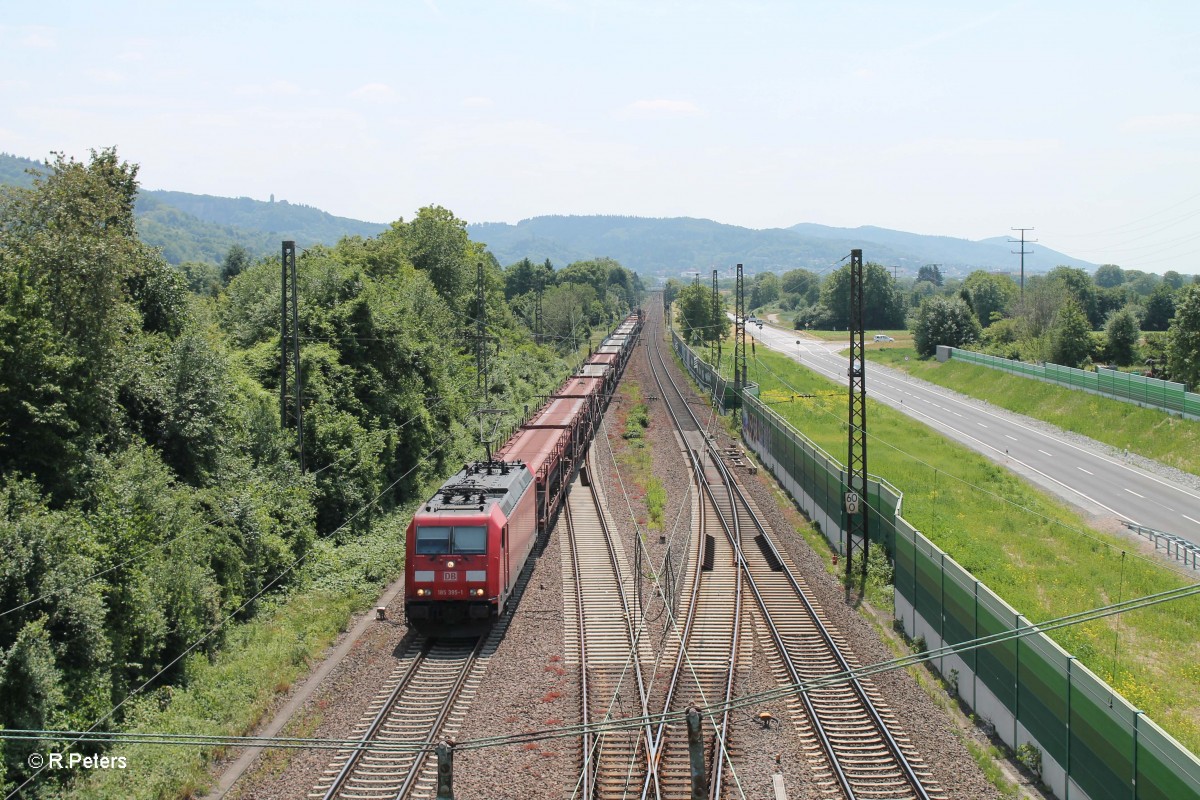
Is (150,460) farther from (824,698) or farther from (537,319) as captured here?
(537,319)

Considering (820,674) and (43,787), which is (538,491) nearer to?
(820,674)

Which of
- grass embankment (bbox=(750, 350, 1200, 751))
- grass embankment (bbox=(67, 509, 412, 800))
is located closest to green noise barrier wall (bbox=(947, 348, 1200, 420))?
grass embankment (bbox=(750, 350, 1200, 751))

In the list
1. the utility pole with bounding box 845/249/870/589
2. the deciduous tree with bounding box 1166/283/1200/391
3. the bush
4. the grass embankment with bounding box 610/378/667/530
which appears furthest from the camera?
the bush

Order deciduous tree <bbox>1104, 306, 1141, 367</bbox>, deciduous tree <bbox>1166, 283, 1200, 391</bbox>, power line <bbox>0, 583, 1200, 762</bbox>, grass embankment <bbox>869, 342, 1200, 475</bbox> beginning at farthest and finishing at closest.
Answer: deciduous tree <bbox>1104, 306, 1141, 367</bbox> < deciduous tree <bbox>1166, 283, 1200, 391</bbox> < grass embankment <bbox>869, 342, 1200, 475</bbox> < power line <bbox>0, 583, 1200, 762</bbox>

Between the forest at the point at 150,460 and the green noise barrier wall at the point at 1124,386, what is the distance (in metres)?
35.8

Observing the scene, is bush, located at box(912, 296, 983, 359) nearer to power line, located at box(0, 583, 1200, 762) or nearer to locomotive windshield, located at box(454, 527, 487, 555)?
power line, located at box(0, 583, 1200, 762)

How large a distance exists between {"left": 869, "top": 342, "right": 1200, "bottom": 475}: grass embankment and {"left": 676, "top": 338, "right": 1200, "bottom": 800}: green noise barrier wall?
76.5ft

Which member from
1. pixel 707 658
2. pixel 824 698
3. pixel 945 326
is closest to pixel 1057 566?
pixel 824 698

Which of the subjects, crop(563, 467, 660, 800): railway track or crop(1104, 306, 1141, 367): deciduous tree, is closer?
crop(563, 467, 660, 800): railway track

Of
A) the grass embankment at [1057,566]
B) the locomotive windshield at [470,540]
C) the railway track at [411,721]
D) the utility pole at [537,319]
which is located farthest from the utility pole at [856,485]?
the utility pole at [537,319]

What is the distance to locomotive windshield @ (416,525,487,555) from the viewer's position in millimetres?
20312

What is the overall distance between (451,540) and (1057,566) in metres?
18.0

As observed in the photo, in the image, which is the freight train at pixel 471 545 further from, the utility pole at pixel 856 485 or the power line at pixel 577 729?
the utility pole at pixel 856 485

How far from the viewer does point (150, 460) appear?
2097 cm
